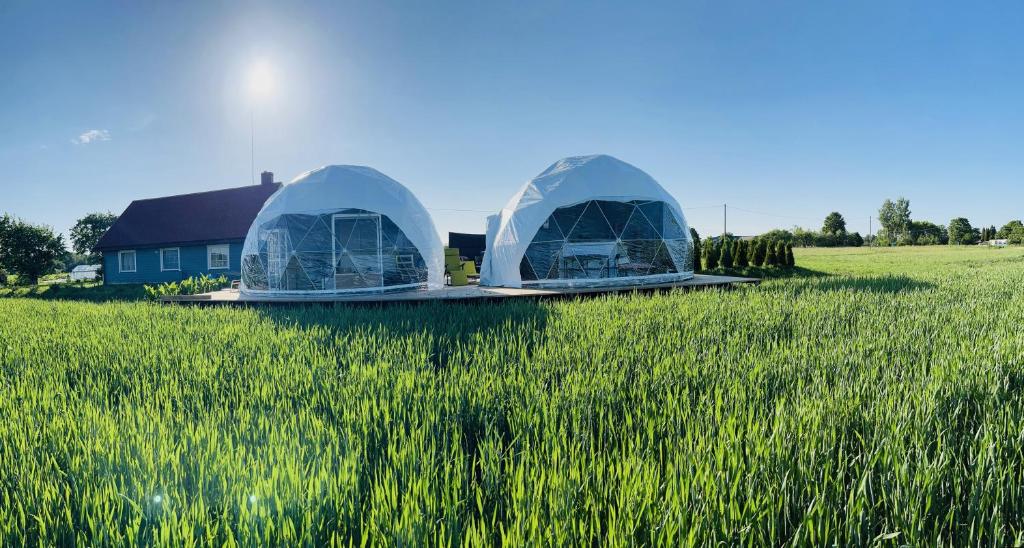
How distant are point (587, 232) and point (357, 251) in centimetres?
575

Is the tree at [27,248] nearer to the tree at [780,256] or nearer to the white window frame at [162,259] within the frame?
the white window frame at [162,259]

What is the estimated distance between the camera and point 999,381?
262cm

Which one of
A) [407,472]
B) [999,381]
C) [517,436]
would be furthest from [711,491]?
[999,381]

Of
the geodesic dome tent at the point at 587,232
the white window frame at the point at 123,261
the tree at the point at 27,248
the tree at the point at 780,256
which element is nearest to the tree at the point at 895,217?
the tree at the point at 780,256

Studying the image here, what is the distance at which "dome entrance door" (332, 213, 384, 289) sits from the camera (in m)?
11.8

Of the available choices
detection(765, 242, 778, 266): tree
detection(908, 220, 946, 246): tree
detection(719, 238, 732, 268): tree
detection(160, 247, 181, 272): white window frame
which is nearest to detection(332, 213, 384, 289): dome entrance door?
detection(160, 247, 181, 272): white window frame

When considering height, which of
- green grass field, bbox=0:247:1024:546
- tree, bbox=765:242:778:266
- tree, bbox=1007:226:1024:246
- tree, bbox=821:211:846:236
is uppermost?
tree, bbox=821:211:846:236

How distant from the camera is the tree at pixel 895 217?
72.4 m

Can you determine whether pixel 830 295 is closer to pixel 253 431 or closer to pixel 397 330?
pixel 397 330

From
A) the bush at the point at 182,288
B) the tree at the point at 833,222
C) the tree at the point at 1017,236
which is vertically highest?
the tree at the point at 833,222

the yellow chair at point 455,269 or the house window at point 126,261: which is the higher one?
the house window at point 126,261

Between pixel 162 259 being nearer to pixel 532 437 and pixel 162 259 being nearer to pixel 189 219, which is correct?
pixel 189 219

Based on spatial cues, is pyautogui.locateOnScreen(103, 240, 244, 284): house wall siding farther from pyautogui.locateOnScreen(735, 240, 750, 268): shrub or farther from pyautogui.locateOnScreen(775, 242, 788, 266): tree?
pyautogui.locateOnScreen(775, 242, 788, 266): tree

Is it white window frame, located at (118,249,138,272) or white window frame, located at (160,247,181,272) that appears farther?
white window frame, located at (118,249,138,272)
